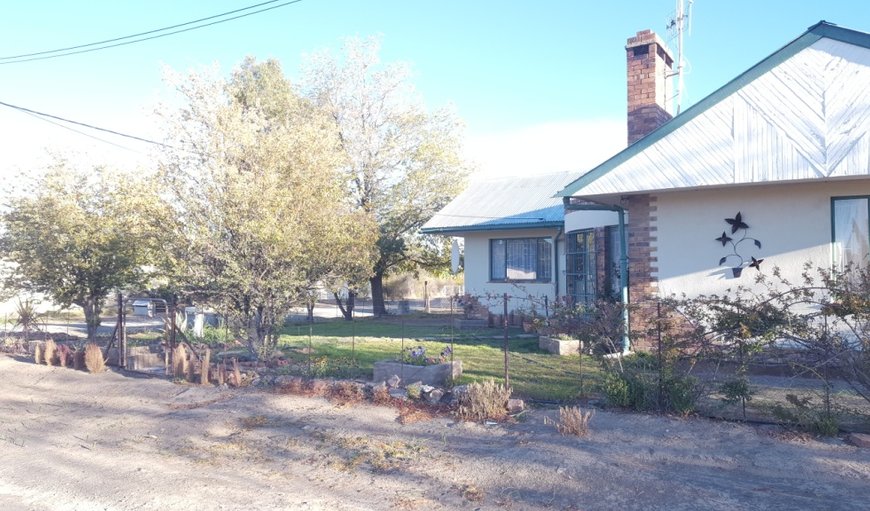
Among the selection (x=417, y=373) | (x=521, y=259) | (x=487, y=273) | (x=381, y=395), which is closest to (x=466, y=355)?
(x=417, y=373)

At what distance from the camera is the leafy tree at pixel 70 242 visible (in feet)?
47.0

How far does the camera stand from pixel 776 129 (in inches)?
412

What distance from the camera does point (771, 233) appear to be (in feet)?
36.0

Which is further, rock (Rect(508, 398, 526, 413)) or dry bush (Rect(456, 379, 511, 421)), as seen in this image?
rock (Rect(508, 398, 526, 413))

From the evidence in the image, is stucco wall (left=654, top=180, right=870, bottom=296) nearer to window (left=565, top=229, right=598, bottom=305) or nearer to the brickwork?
the brickwork

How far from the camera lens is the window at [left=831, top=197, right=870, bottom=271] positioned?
10523 millimetres

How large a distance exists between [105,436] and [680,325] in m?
6.82

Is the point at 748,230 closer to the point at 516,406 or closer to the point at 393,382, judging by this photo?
the point at 516,406

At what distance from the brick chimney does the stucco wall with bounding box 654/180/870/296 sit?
2.51 metres

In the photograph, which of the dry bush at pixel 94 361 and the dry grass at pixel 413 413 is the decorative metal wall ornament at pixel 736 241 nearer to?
the dry grass at pixel 413 413

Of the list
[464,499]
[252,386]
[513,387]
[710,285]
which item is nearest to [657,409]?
[513,387]

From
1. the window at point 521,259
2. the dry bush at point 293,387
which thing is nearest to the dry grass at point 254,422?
the dry bush at point 293,387

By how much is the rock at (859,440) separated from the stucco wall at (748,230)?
4.40 meters

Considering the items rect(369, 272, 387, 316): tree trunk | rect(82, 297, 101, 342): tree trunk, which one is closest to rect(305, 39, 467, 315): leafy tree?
rect(369, 272, 387, 316): tree trunk
